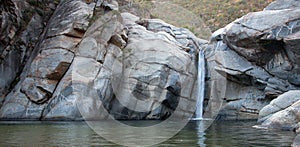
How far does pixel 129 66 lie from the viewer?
2228 cm

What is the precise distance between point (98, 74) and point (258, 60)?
9.91 metres

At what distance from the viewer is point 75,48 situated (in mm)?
21500

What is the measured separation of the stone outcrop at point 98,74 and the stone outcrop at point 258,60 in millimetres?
2567

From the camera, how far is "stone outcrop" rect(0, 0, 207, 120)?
64.4 feet

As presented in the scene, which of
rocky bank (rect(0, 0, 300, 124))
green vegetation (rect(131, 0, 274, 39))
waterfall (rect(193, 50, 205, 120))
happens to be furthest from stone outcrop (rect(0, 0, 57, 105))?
green vegetation (rect(131, 0, 274, 39))

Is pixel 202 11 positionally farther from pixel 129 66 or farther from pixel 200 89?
pixel 129 66

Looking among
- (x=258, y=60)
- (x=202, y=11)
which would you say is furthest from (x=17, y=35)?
(x=202, y=11)

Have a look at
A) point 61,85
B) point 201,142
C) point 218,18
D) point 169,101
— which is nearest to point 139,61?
point 169,101

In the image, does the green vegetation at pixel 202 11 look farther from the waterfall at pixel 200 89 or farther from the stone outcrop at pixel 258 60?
the stone outcrop at pixel 258 60

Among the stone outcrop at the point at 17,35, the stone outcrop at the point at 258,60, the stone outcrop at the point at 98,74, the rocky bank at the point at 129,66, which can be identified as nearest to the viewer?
the stone outcrop at the point at 98,74

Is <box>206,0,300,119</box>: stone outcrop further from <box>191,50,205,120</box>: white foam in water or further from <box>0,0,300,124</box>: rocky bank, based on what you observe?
<box>191,50,205,120</box>: white foam in water

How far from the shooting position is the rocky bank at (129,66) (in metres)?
20.1

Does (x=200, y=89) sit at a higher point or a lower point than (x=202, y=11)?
lower

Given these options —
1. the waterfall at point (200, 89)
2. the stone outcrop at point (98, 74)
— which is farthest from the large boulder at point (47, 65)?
the waterfall at point (200, 89)
